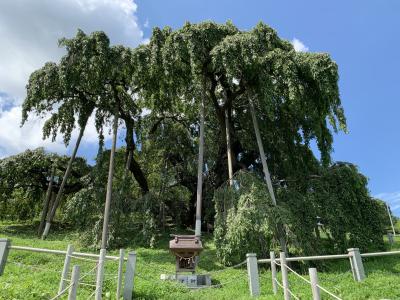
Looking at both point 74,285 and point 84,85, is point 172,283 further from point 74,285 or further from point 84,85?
point 84,85

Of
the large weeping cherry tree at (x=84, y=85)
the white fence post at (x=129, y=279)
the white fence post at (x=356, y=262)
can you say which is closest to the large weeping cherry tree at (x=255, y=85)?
the large weeping cherry tree at (x=84, y=85)

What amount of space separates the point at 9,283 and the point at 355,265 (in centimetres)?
627

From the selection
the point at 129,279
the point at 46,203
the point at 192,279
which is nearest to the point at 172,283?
the point at 192,279

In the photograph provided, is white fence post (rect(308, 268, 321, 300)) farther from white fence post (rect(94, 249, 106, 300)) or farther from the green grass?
the green grass

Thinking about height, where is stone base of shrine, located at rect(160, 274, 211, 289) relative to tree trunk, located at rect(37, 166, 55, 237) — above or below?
below

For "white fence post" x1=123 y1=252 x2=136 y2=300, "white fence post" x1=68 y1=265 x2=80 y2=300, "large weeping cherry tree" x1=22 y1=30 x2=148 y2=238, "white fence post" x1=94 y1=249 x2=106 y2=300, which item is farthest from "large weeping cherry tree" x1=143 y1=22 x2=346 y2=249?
"white fence post" x1=68 y1=265 x2=80 y2=300

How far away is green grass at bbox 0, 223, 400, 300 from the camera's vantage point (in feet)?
21.4

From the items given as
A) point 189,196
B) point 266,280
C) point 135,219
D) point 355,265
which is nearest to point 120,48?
point 135,219

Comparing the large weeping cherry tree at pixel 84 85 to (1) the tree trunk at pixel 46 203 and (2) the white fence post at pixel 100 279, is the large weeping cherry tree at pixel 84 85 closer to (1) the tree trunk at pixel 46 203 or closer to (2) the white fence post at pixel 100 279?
(1) the tree trunk at pixel 46 203

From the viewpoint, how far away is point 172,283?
27.0 feet

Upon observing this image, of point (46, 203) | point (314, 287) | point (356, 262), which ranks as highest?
point (46, 203)

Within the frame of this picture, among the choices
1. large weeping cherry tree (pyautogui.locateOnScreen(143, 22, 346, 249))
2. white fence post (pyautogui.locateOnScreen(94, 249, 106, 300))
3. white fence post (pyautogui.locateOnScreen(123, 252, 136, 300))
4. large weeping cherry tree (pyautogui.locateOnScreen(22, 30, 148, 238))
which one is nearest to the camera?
white fence post (pyautogui.locateOnScreen(94, 249, 106, 300))

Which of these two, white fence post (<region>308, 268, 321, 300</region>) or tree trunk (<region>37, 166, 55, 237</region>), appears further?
tree trunk (<region>37, 166, 55, 237</region>)

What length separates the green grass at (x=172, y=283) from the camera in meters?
6.53
